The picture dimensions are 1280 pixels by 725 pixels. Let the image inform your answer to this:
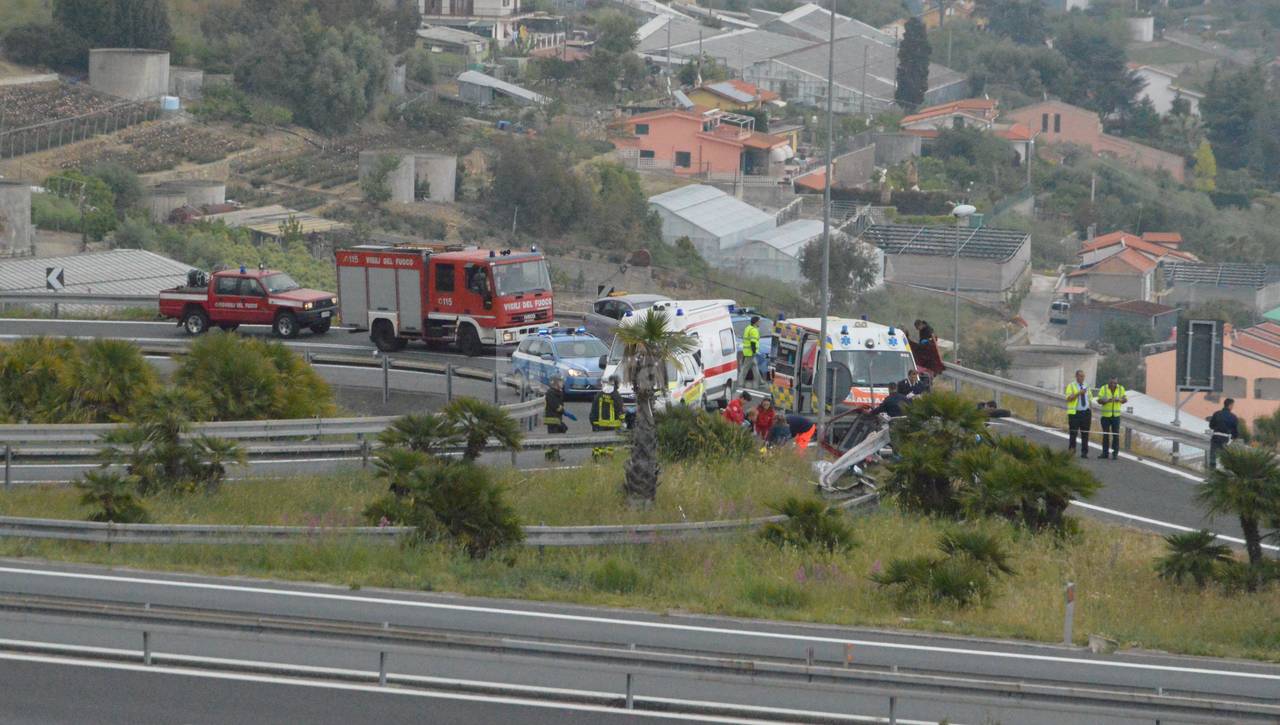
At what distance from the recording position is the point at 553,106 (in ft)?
357

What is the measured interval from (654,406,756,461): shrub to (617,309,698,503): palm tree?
2513 millimetres

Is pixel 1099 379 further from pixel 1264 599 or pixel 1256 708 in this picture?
pixel 1256 708

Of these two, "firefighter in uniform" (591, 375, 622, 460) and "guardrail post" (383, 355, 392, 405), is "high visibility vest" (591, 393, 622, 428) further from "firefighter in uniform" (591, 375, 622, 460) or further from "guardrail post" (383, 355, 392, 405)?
"guardrail post" (383, 355, 392, 405)

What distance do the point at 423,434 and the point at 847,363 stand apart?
26.5ft

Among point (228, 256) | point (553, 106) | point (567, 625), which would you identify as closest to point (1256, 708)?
point (567, 625)

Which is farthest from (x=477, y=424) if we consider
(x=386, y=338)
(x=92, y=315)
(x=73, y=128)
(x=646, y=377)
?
(x=73, y=128)

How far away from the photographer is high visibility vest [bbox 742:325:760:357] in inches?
1217

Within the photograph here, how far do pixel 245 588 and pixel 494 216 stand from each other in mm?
67946

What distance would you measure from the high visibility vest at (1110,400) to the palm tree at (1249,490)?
21.1ft

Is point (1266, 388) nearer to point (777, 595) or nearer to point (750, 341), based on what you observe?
point (750, 341)

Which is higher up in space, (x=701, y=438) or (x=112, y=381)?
(x=701, y=438)

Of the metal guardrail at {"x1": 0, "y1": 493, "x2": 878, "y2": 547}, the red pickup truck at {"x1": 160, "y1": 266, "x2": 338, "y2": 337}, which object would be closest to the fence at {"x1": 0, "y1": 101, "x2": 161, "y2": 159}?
the red pickup truck at {"x1": 160, "y1": 266, "x2": 338, "y2": 337}

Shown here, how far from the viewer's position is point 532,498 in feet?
72.0

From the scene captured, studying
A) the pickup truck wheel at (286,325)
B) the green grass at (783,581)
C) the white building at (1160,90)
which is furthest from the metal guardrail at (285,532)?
the white building at (1160,90)
